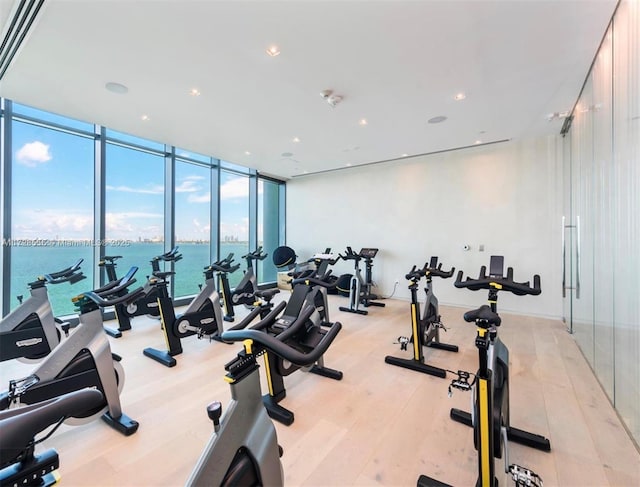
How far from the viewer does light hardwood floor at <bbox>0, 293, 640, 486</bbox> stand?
67.2 inches

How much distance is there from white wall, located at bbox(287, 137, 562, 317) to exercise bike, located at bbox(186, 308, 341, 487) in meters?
5.50

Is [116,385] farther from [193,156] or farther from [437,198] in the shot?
[437,198]

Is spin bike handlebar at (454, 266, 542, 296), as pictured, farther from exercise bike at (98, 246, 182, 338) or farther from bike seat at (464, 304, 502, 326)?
exercise bike at (98, 246, 182, 338)

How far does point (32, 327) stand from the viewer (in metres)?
2.98

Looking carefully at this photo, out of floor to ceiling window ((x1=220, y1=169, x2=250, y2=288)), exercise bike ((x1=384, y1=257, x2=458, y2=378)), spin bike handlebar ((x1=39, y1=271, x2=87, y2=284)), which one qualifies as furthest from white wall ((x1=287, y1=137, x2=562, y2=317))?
spin bike handlebar ((x1=39, y1=271, x2=87, y2=284))

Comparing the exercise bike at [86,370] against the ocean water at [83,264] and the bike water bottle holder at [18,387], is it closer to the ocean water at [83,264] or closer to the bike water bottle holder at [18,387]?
the bike water bottle holder at [18,387]

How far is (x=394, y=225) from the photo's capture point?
665 centimetres

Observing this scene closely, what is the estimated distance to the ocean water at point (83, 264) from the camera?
395 cm

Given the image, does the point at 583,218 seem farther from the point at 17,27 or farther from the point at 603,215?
the point at 17,27

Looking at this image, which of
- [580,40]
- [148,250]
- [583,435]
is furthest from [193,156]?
[583,435]

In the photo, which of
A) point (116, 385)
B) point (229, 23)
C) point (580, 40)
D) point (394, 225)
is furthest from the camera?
point (394, 225)

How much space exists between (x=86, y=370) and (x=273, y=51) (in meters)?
3.16

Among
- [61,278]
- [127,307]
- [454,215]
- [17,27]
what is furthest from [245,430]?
[454,215]

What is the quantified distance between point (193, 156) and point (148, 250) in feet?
7.24
